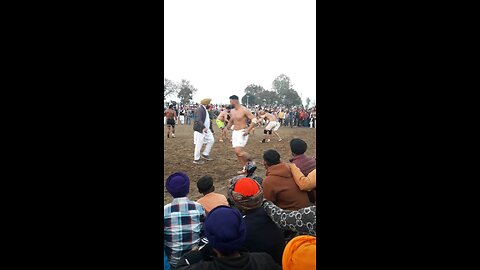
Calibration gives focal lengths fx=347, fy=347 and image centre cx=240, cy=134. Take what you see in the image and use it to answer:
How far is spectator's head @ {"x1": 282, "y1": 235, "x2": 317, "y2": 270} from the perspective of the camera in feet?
5.76

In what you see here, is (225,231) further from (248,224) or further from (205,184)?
(205,184)

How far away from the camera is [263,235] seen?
2.41 metres

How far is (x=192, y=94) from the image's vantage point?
1903 inches

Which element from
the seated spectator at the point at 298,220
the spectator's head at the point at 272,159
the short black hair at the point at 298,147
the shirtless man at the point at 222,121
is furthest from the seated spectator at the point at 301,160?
the shirtless man at the point at 222,121

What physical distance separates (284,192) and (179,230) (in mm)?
1035

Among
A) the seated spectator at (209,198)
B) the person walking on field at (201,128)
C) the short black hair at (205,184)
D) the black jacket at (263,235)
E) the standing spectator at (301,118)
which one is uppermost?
the standing spectator at (301,118)

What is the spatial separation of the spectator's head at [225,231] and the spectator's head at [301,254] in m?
0.26

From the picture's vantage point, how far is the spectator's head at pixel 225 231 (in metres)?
1.80

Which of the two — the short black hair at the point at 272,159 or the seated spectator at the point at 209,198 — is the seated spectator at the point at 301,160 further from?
the seated spectator at the point at 209,198

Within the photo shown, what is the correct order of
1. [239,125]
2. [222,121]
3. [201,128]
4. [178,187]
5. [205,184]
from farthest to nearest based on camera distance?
[222,121]
[201,128]
[239,125]
[205,184]
[178,187]

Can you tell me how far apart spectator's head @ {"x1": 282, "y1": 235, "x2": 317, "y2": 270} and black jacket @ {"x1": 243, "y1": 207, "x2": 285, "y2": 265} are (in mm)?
548

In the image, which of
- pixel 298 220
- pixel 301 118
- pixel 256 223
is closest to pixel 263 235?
pixel 256 223
